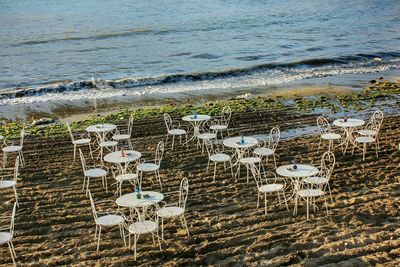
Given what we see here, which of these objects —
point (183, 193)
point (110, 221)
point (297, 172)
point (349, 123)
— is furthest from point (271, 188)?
point (349, 123)

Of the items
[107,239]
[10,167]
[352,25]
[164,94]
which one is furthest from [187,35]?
[107,239]

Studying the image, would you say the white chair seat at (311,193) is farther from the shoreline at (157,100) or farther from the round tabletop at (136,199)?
the shoreline at (157,100)

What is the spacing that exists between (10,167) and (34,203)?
8.36 feet

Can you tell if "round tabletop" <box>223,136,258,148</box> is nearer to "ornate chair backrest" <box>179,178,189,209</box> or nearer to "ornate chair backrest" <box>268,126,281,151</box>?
"ornate chair backrest" <box>268,126,281,151</box>

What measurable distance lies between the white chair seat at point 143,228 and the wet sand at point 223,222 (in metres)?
0.36

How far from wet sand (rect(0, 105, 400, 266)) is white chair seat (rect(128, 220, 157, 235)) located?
360mm

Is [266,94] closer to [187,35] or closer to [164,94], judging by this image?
[164,94]

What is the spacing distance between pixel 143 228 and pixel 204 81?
17776 mm

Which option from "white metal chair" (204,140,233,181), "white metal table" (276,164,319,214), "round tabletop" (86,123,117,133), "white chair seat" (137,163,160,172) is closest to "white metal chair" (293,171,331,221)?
"white metal table" (276,164,319,214)

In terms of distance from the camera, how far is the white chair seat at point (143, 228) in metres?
7.76

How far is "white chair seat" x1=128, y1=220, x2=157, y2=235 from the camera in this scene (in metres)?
7.76

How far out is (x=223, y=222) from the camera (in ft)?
29.0

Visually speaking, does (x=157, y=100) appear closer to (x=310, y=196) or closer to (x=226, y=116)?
(x=226, y=116)

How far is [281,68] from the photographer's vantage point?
2772cm
